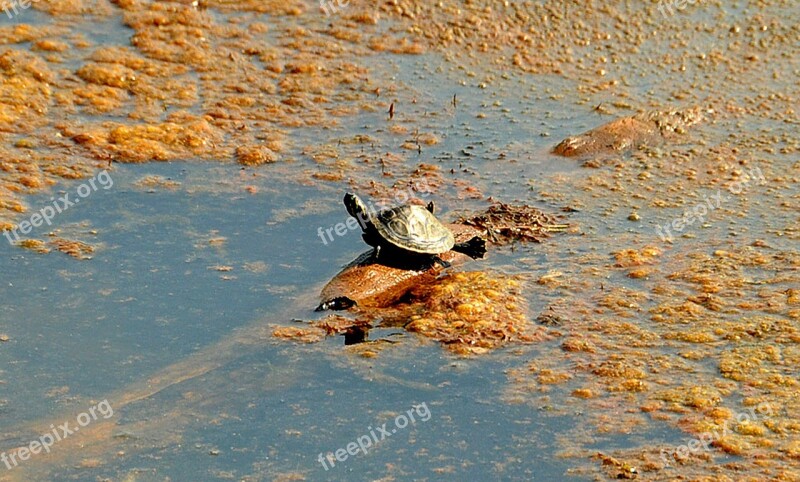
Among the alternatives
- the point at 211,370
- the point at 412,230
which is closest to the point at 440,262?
the point at 412,230

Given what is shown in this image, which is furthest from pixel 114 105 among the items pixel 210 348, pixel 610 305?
pixel 610 305

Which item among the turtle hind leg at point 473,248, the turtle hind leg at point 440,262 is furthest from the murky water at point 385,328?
the turtle hind leg at point 440,262

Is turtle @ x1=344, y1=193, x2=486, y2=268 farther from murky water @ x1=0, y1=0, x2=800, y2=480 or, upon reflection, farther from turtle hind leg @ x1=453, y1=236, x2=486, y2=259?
Result: murky water @ x1=0, y1=0, x2=800, y2=480

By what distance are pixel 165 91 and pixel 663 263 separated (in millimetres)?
4846

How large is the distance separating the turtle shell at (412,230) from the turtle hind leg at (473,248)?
0.87 ft

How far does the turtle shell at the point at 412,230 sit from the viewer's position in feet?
22.4

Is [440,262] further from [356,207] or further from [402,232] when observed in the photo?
[356,207]

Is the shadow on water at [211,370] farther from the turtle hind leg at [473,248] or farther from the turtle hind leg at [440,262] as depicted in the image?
the turtle hind leg at [473,248]

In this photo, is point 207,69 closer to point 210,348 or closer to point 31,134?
point 31,134

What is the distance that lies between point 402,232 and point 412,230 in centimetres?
7

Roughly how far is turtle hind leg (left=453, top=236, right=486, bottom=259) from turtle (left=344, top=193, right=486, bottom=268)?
0.79 feet

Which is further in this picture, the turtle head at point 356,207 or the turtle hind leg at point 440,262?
the turtle hind leg at point 440,262

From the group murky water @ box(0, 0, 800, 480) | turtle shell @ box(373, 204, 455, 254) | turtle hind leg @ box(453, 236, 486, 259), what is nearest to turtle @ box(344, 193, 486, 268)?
turtle shell @ box(373, 204, 455, 254)

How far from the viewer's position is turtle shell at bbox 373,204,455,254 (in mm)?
6824
